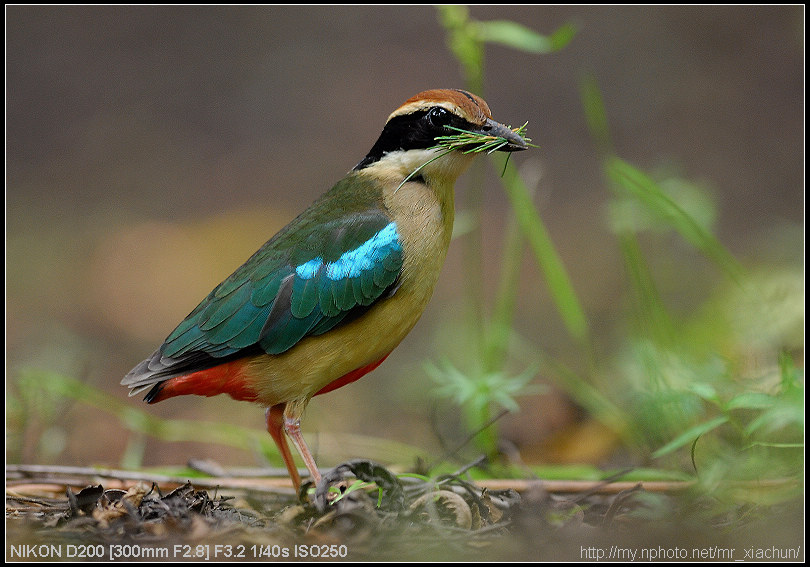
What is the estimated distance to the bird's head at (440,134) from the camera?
389cm

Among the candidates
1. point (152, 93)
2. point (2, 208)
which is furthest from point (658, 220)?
Answer: point (152, 93)

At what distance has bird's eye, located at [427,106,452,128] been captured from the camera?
13.1 feet

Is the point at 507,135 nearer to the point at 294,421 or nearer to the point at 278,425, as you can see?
the point at 294,421

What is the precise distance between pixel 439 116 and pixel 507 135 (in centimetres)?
36

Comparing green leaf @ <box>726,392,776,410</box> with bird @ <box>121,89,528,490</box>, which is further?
bird @ <box>121,89,528,490</box>

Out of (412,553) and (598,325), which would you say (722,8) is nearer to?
(598,325)

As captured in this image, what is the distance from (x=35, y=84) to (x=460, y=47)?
318 inches

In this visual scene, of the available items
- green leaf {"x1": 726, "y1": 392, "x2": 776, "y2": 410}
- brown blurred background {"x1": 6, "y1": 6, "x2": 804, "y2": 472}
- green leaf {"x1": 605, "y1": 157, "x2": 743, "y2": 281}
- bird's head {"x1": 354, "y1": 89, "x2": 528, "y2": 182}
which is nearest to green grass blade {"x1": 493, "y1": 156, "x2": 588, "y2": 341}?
green leaf {"x1": 605, "y1": 157, "x2": 743, "y2": 281}

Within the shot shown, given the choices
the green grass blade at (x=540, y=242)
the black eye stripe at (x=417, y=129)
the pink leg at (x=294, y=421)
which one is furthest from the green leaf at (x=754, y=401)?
the pink leg at (x=294, y=421)

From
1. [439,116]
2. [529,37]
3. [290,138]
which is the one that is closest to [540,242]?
[529,37]

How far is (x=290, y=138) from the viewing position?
10.9 meters

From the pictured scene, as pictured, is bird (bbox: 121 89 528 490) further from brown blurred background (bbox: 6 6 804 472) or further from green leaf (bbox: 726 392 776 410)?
brown blurred background (bbox: 6 6 804 472)

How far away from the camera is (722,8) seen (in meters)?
11.0

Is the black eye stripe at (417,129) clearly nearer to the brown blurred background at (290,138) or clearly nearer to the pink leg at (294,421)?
the pink leg at (294,421)
